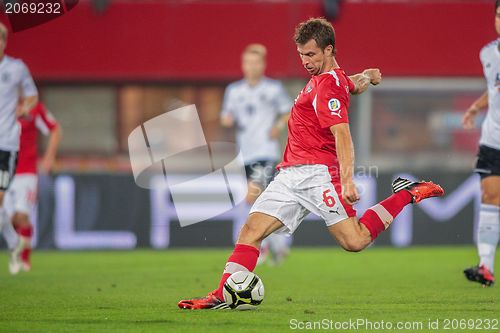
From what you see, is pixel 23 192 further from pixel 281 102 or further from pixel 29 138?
pixel 281 102

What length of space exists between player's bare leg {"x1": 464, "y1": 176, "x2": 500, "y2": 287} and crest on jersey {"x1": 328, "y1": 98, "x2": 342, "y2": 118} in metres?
2.77

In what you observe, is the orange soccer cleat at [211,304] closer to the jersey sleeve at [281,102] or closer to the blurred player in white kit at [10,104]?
the blurred player in white kit at [10,104]

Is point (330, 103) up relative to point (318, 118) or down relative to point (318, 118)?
up

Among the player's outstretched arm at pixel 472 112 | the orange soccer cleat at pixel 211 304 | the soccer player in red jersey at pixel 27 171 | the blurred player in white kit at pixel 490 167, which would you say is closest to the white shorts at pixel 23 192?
the soccer player in red jersey at pixel 27 171

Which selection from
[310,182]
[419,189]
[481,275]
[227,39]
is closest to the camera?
[310,182]

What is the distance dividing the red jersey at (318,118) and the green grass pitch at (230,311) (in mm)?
1021

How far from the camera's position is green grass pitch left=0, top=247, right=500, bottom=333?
22.3 ft

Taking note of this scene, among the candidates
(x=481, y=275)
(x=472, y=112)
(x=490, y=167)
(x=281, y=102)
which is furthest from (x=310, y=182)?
(x=281, y=102)

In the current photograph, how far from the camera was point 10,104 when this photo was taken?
1016cm

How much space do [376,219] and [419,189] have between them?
0.44 meters

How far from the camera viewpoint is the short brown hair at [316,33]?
23.6 feet

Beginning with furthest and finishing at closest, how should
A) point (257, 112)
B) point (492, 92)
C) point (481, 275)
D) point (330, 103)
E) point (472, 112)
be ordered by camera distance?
point (257, 112)
point (472, 112)
point (492, 92)
point (481, 275)
point (330, 103)

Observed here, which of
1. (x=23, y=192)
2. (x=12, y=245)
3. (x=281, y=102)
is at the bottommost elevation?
(x=12, y=245)

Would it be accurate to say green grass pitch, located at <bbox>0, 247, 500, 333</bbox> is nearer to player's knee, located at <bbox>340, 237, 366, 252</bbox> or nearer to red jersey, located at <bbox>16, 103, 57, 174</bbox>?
player's knee, located at <bbox>340, 237, 366, 252</bbox>
